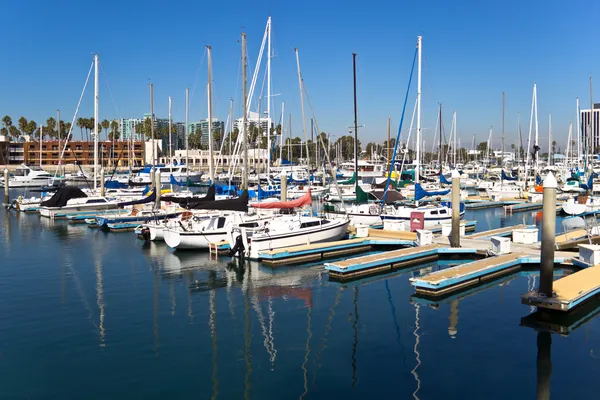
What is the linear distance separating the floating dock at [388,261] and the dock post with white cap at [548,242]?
26.8ft

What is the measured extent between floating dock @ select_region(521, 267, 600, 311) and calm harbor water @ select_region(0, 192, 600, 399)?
0.80 m

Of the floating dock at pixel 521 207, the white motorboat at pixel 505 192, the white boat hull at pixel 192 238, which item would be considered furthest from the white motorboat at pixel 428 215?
the white motorboat at pixel 505 192

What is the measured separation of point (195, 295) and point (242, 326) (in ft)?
14.9

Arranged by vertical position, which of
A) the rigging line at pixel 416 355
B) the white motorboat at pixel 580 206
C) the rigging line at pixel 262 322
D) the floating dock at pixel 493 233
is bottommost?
the rigging line at pixel 416 355

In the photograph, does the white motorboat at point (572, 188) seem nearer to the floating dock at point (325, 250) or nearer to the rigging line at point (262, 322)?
the floating dock at point (325, 250)

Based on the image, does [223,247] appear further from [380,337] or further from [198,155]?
[198,155]

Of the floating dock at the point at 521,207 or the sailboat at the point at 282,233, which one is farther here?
the floating dock at the point at 521,207

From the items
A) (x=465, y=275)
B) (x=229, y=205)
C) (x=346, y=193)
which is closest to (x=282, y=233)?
(x=229, y=205)

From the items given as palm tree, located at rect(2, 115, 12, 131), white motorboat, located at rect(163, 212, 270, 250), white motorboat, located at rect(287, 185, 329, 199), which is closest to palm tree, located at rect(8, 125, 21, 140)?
palm tree, located at rect(2, 115, 12, 131)

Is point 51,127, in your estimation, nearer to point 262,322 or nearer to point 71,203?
point 71,203

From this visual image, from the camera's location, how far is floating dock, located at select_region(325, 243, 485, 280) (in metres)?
24.5

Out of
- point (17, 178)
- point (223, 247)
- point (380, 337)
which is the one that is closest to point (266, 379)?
point (380, 337)

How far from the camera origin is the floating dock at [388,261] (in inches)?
966

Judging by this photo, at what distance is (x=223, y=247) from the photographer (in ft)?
98.1
